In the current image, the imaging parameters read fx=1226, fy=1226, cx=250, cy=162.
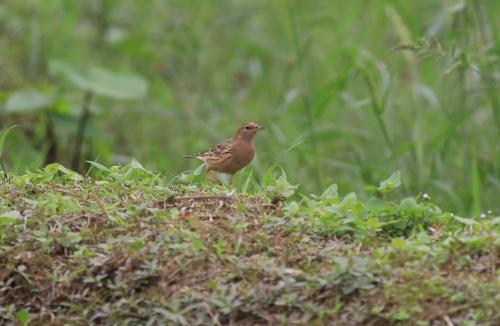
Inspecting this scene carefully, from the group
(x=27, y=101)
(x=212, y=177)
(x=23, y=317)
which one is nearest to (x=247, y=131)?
(x=212, y=177)

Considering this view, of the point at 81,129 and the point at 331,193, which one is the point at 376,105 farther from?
the point at 81,129

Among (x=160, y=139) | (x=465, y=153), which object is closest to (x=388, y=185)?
(x=465, y=153)

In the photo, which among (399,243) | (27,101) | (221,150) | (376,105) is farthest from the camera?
(27,101)

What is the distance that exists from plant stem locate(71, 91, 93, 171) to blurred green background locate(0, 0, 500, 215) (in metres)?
0.02

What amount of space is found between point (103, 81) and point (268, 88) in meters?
1.54

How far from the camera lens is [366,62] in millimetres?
8648

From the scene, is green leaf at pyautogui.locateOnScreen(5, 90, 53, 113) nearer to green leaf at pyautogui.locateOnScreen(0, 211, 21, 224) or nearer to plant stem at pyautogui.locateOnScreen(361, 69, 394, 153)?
plant stem at pyautogui.locateOnScreen(361, 69, 394, 153)

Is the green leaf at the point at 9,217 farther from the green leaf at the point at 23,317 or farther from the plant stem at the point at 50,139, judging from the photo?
the plant stem at the point at 50,139

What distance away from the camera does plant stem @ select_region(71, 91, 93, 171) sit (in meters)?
10.4

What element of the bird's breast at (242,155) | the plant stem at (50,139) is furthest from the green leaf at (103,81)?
the bird's breast at (242,155)

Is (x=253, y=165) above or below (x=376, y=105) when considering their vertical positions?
below

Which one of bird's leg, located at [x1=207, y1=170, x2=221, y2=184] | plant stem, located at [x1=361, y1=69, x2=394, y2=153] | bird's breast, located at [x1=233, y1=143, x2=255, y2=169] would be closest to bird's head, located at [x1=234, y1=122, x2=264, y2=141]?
bird's breast, located at [x1=233, y1=143, x2=255, y2=169]

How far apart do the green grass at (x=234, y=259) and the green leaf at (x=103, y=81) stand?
16.0 feet

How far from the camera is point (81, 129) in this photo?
34.2 feet
